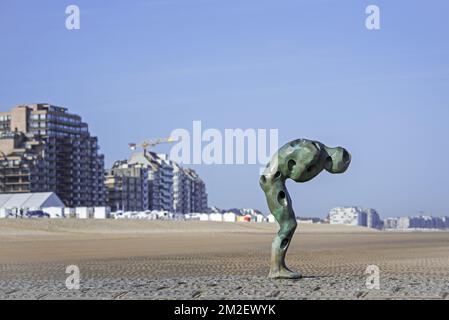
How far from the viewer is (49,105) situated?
16000 cm

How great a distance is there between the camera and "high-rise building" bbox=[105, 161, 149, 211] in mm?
175375

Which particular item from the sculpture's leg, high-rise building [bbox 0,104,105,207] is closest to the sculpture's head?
the sculpture's leg

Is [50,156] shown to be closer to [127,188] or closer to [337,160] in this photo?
[127,188]

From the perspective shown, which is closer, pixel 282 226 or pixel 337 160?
pixel 337 160

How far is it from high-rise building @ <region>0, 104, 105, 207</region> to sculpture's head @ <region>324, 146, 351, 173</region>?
12624 cm

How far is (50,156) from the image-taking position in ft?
482

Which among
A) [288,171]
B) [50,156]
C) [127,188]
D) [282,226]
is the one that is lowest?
[282,226]

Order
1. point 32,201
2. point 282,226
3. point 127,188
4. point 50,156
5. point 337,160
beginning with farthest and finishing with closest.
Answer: point 127,188 < point 50,156 < point 32,201 < point 282,226 < point 337,160

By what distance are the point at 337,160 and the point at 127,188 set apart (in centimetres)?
16433

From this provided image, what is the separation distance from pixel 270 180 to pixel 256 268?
5.77 metres

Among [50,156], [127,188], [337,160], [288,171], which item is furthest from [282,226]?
[127,188]

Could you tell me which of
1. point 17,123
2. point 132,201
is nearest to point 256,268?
point 17,123

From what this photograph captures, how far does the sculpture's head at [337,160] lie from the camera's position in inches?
640
